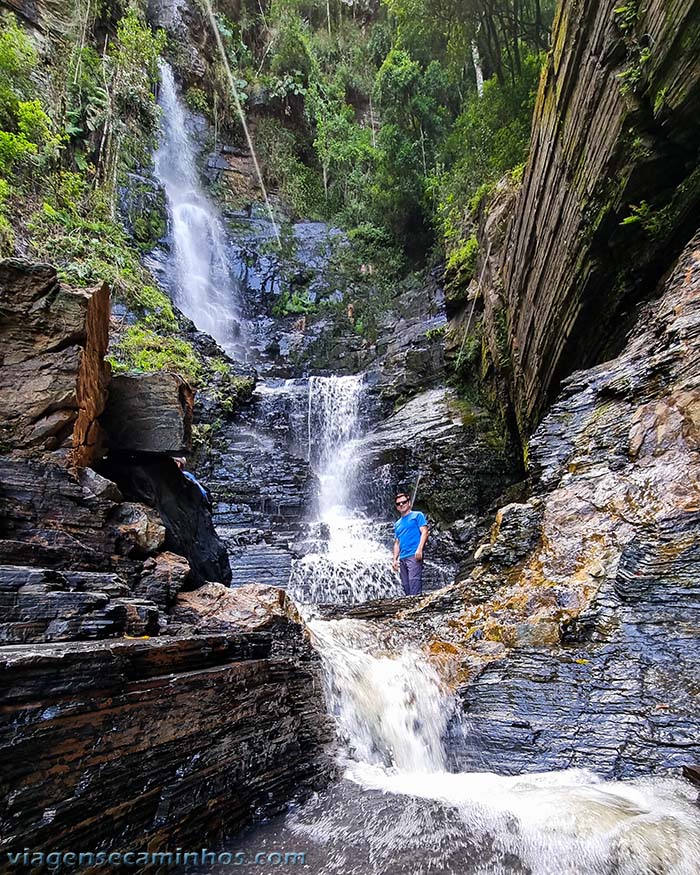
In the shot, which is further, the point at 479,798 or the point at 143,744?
the point at 479,798

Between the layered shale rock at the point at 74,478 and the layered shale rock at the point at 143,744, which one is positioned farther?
the layered shale rock at the point at 74,478

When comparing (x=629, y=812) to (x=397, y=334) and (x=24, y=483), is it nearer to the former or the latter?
(x=24, y=483)

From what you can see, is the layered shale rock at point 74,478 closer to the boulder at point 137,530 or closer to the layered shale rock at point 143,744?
the boulder at point 137,530

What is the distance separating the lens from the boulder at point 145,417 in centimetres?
470

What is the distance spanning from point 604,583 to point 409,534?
3361 millimetres

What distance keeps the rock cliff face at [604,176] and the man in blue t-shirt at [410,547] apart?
330cm

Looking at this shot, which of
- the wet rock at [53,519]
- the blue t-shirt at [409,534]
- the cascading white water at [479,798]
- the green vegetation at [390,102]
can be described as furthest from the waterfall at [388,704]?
the green vegetation at [390,102]

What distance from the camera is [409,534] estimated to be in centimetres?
773

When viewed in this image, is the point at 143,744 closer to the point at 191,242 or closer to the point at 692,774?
the point at 692,774

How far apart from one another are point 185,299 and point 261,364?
170 inches

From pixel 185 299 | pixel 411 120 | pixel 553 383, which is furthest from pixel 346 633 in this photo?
pixel 411 120

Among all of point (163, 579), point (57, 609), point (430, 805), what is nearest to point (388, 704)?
point (430, 805)

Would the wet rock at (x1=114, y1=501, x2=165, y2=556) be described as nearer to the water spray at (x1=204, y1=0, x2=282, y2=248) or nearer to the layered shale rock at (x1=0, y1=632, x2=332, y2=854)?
the layered shale rock at (x1=0, y1=632, x2=332, y2=854)

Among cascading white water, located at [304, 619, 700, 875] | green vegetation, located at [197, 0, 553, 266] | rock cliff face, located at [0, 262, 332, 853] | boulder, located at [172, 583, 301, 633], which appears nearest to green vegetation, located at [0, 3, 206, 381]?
green vegetation, located at [197, 0, 553, 266]
